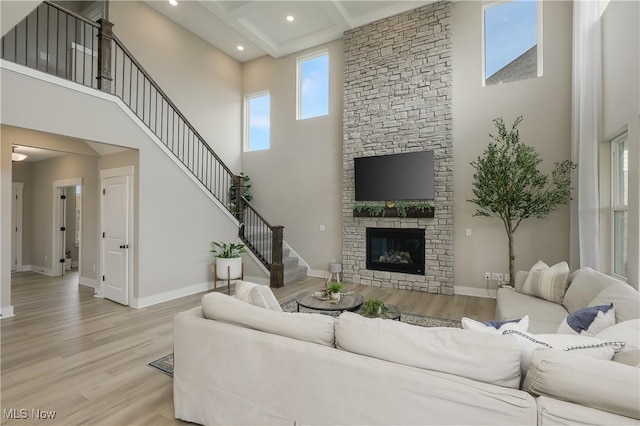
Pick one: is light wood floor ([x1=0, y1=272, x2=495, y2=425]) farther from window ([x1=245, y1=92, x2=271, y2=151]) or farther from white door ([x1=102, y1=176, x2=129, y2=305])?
window ([x1=245, y1=92, x2=271, y2=151])

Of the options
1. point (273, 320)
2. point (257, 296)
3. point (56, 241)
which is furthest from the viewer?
point (56, 241)

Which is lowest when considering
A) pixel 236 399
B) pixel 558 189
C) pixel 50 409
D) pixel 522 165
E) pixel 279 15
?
pixel 50 409

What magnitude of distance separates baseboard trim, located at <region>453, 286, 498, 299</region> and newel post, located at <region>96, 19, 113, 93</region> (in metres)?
6.31

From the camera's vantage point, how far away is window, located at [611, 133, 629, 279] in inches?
Result: 136

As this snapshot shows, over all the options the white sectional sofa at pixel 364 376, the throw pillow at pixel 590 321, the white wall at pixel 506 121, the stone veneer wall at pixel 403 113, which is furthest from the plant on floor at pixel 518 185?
the white sectional sofa at pixel 364 376

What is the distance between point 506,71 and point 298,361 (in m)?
5.70

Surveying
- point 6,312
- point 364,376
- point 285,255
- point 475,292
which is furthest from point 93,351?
point 475,292

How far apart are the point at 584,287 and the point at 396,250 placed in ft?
10.1

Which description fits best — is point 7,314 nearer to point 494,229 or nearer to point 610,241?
point 494,229

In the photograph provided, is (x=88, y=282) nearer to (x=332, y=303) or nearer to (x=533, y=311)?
(x=332, y=303)

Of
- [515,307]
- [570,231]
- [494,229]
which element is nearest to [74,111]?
[515,307]

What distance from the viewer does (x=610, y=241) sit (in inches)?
146

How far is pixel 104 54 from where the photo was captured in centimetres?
426

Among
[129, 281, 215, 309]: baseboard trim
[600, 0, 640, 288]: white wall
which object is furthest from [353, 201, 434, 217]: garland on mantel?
[129, 281, 215, 309]: baseboard trim
